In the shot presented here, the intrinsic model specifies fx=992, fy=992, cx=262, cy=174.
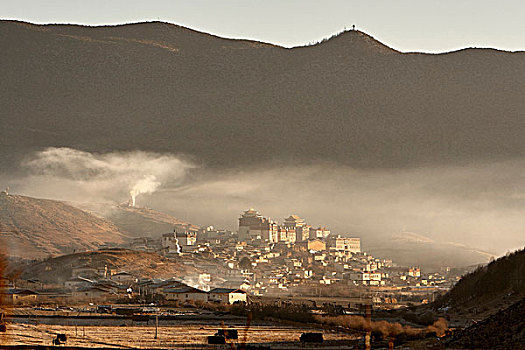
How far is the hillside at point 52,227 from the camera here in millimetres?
125500

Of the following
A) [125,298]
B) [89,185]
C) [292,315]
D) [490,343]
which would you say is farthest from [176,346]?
[89,185]

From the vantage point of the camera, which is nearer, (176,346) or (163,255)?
(176,346)

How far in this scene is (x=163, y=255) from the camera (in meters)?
115

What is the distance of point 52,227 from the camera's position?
140500 mm

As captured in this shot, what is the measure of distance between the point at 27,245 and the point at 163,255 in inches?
713

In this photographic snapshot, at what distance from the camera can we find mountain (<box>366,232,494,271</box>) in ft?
526

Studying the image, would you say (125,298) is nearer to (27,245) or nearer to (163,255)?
(163,255)

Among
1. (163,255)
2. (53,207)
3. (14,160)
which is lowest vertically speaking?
(163,255)

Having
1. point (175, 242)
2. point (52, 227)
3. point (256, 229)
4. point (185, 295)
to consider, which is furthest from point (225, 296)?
point (256, 229)

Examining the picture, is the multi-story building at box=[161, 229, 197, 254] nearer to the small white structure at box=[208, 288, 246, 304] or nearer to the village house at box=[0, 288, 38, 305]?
the small white structure at box=[208, 288, 246, 304]

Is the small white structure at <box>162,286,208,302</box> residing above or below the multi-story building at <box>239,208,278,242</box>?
below

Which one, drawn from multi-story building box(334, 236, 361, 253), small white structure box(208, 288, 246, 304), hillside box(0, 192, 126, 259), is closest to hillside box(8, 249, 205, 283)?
hillside box(0, 192, 126, 259)

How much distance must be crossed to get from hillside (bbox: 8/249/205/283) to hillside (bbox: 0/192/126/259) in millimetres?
17325

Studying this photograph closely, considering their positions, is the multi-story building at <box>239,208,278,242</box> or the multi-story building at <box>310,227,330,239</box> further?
the multi-story building at <box>310,227,330,239</box>
